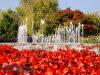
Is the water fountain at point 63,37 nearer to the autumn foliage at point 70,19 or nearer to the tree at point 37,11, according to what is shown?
the autumn foliage at point 70,19

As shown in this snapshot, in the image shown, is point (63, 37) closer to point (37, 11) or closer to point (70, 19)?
point (70, 19)

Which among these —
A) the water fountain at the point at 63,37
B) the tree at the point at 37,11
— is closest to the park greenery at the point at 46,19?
the tree at the point at 37,11

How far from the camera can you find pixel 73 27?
29.8 m

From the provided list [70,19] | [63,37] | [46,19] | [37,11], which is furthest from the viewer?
[70,19]

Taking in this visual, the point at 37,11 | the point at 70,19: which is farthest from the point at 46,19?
the point at 70,19

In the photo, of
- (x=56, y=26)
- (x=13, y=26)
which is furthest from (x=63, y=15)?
(x=13, y=26)

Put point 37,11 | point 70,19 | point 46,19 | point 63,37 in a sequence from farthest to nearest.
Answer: point 70,19
point 46,19
point 37,11
point 63,37

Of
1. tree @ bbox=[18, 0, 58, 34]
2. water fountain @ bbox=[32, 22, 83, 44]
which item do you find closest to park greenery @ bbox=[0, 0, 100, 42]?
tree @ bbox=[18, 0, 58, 34]

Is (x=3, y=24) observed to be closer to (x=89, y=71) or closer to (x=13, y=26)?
(x=13, y=26)

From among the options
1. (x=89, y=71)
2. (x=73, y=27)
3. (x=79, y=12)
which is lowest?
(x=89, y=71)

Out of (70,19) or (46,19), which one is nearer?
(46,19)

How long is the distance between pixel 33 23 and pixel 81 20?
607 centimetres

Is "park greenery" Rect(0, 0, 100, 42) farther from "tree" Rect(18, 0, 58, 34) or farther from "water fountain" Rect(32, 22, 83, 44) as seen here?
"water fountain" Rect(32, 22, 83, 44)

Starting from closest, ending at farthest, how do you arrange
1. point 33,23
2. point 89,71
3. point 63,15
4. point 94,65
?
1. point 89,71
2. point 94,65
3. point 33,23
4. point 63,15
